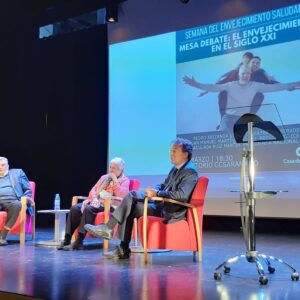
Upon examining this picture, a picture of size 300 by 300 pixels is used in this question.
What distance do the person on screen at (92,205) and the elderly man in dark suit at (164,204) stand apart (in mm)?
568

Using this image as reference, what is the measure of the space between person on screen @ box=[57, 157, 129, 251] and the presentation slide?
1.53 m

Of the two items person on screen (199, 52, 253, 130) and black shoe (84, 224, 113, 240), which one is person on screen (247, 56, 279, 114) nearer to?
person on screen (199, 52, 253, 130)

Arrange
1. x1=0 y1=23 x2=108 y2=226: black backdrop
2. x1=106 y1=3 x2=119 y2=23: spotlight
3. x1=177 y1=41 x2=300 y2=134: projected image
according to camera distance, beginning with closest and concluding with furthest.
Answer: x1=177 y1=41 x2=300 y2=134: projected image, x1=106 y1=3 x2=119 y2=23: spotlight, x1=0 y1=23 x2=108 y2=226: black backdrop

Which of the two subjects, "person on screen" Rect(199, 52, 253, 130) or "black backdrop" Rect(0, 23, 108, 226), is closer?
"person on screen" Rect(199, 52, 253, 130)

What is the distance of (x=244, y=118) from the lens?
→ 293cm

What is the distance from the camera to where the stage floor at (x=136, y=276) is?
2387 mm

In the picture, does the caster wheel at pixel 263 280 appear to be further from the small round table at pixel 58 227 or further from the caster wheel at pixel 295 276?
the small round table at pixel 58 227

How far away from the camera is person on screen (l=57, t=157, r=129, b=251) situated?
14.0ft

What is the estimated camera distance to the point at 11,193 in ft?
16.3

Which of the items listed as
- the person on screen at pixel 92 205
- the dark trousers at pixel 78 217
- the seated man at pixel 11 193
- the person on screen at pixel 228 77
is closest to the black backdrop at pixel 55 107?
the person on screen at pixel 228 77

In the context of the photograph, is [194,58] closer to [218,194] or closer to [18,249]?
[218,194]

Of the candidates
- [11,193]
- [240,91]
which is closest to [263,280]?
[11,193]

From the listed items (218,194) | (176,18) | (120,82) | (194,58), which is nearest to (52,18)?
(120,82)

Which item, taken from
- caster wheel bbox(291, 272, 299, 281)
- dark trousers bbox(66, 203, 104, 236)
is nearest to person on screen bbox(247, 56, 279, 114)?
dark trousers bbox(66, 203, 104, 236)
